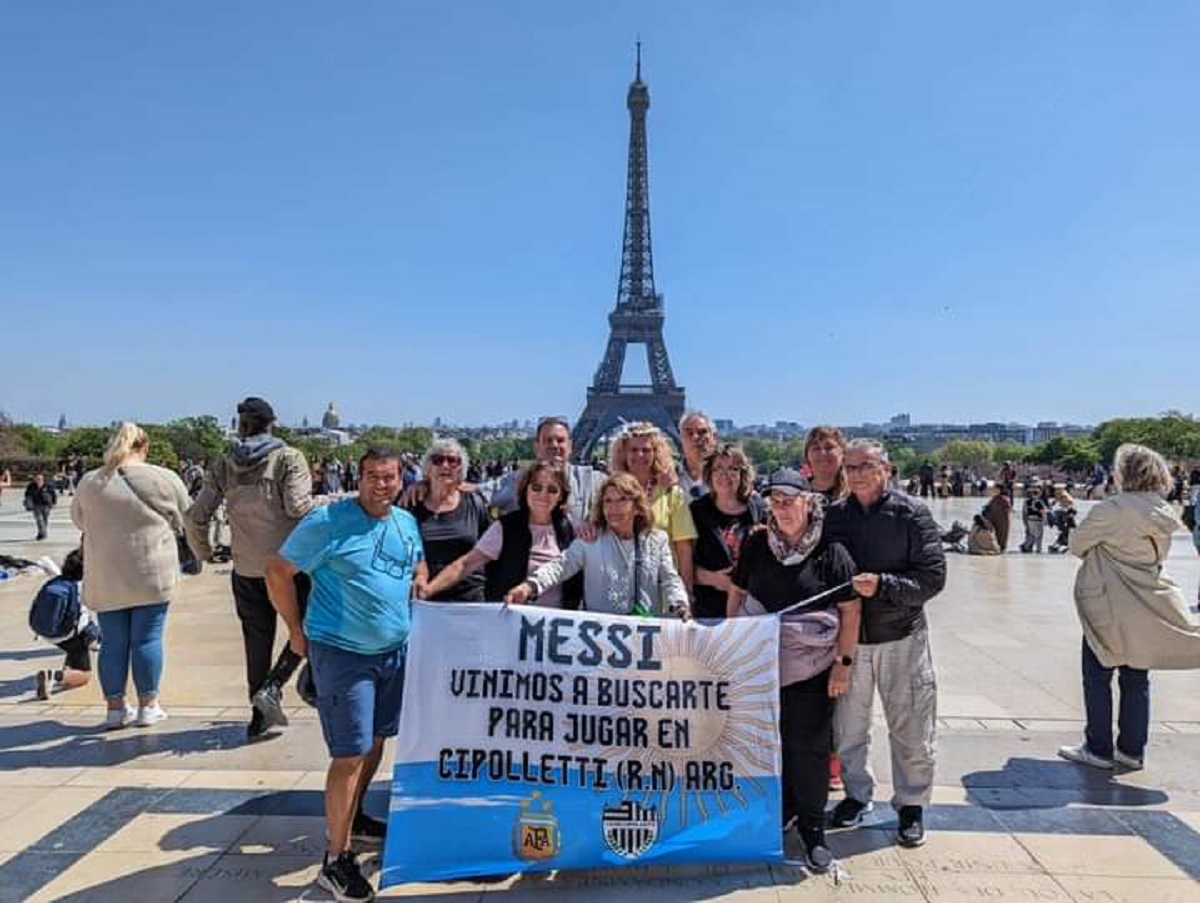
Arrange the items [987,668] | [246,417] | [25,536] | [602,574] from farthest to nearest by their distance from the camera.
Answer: [25,536] → [987,668] → [246,417] → [602,574]

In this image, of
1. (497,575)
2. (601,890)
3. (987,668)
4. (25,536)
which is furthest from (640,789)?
(25,536)

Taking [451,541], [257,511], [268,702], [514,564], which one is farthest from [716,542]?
[268,702]

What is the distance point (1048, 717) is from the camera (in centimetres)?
555

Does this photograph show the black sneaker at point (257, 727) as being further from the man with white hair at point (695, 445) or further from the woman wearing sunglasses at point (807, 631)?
the woman wearing sunglasses at point (807, 631)

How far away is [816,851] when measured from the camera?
136 inches

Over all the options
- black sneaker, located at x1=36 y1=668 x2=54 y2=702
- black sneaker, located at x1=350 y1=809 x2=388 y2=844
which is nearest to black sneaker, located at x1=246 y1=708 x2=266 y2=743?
black sneaker, located at x1=350 y1=809 x2=388 y2=844

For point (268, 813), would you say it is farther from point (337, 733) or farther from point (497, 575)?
point (497, 575)

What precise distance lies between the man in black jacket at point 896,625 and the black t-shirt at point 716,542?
1.46ft

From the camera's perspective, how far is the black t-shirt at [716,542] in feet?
13.3

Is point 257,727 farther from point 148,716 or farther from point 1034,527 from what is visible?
point 1034,527

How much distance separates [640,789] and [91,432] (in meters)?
61.2

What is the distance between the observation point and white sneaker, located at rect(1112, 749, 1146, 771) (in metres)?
4.59

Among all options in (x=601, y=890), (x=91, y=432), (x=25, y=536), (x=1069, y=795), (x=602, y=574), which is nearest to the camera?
(x=601, y=890)

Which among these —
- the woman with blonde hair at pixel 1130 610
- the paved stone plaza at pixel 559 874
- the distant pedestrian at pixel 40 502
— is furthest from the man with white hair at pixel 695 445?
the distant pedestrian at pixel 40 502
